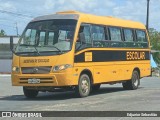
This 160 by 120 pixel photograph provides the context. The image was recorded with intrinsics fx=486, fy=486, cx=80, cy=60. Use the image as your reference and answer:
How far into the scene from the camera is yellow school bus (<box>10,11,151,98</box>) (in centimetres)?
1684

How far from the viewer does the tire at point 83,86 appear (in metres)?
17.4

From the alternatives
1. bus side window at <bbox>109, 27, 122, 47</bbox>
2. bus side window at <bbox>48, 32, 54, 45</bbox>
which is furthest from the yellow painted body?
bus side window at <bbox>48, 32, 54, 45</bbox>

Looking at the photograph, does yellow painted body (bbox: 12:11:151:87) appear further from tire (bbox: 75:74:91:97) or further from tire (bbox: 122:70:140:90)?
tire (bbox: 122:70:140:90)

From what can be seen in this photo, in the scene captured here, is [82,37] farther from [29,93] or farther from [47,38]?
[29,93]

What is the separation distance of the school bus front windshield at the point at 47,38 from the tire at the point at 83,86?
142 centimetres

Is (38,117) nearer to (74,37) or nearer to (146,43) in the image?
(74,37)

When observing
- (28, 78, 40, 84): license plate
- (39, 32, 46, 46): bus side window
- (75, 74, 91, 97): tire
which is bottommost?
(75, 74, 91, 97): tire

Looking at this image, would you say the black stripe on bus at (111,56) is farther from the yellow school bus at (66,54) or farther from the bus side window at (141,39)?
the bus side window at (141,39)

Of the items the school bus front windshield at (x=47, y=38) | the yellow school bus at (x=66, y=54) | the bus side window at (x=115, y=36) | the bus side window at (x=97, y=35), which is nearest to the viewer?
the yellow school bus at (x=66, y=54)

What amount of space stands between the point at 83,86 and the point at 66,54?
1613mm

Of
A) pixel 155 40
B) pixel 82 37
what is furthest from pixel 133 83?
pixel 155 40

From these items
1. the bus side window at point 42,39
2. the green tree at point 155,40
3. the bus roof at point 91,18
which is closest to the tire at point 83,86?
the bus side window at point 42,39

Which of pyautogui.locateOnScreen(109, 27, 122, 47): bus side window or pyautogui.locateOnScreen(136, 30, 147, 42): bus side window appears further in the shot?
pyautogui.locateOnScreen(136, 30, 147, 42): bus side window

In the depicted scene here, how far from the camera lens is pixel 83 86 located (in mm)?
17750
